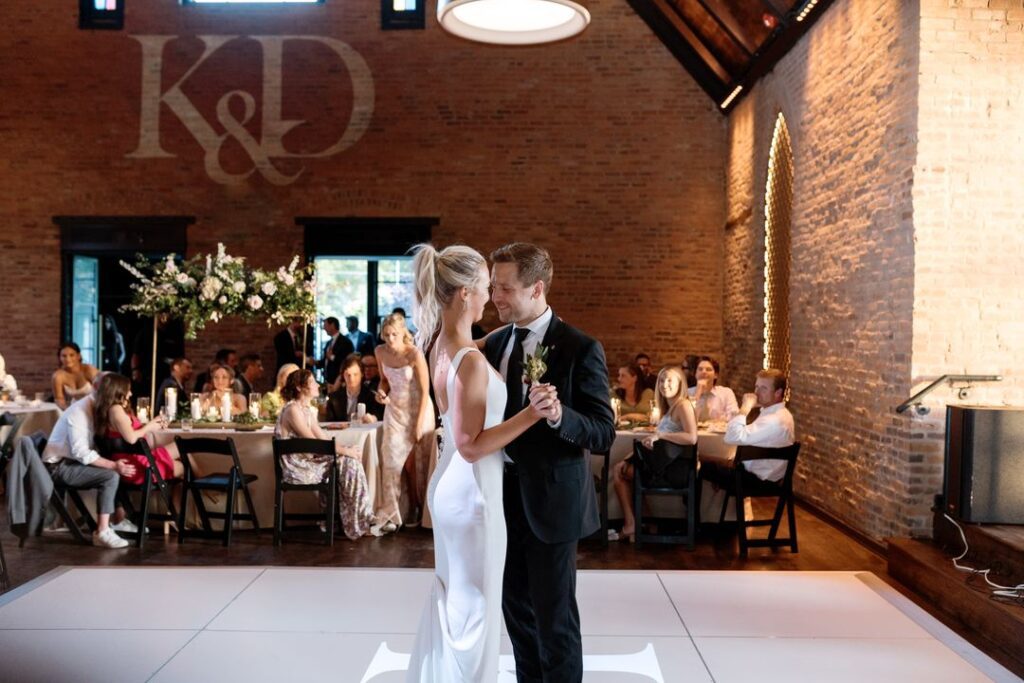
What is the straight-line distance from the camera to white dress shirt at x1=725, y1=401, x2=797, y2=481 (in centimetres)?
666

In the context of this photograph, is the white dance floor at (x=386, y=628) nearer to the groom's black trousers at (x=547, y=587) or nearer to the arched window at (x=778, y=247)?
the groom's black trousers at (x=547, y=587)

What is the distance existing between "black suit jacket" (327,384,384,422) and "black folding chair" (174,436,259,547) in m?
1.36

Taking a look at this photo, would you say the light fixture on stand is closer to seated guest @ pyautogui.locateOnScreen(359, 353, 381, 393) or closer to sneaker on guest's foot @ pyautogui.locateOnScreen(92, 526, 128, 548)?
sneaker on guest's foot @ pyautogui.locateOnScreen(92, 526, 128, 548)

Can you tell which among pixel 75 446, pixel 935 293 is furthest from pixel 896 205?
pixel 75 446

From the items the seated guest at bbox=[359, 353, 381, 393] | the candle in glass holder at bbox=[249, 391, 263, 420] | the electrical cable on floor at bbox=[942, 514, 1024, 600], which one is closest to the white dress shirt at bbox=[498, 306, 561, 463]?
the electrical cable on floor at bbox=[942, 514, 1024, 600]

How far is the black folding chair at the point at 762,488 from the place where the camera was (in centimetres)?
651

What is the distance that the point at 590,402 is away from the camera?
10.0 ft

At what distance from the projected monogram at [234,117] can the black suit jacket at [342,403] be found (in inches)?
212

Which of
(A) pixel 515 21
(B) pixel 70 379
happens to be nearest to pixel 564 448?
(A) pixel 515 21

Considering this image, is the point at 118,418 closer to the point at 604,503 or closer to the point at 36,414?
the point at 36,414

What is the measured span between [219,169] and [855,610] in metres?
10.4

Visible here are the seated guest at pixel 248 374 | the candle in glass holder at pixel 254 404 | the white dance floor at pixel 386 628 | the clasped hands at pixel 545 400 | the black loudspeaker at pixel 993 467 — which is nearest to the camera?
the clasped hands at pixel 545 400

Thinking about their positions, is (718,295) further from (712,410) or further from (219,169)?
(219,169)

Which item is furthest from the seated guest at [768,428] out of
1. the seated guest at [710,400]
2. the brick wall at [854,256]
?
the seated guest at [710,400]
